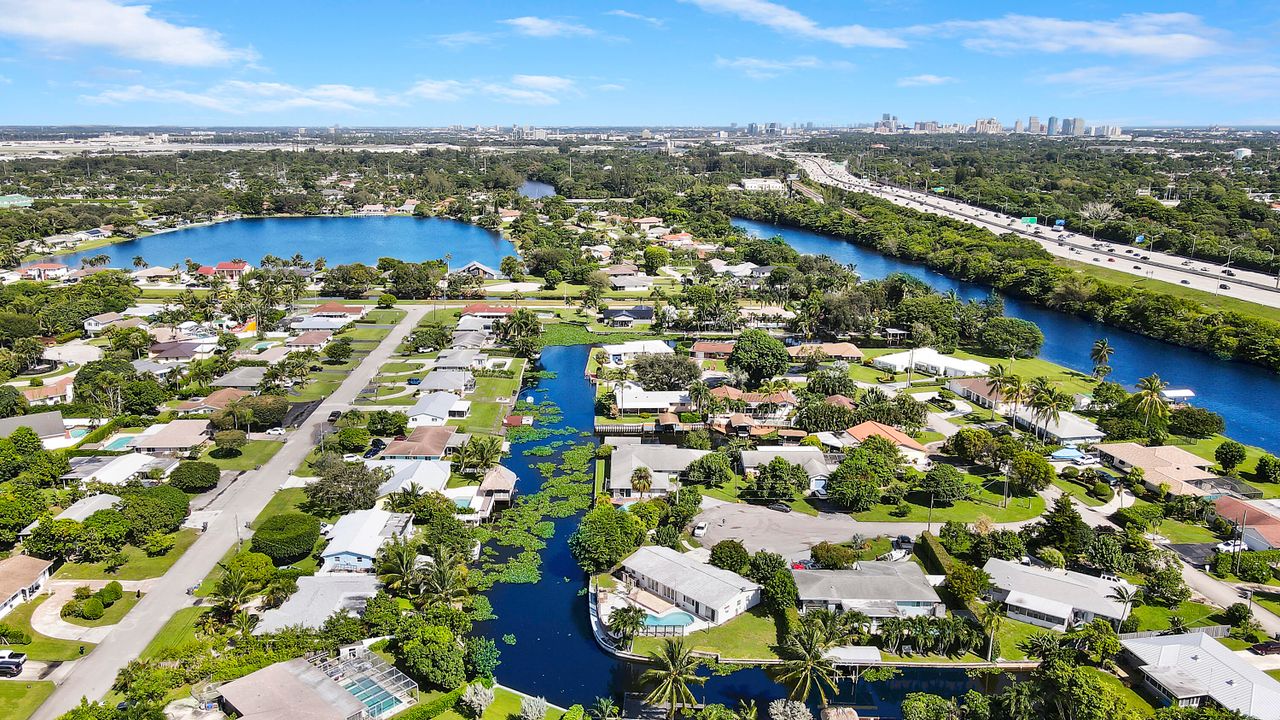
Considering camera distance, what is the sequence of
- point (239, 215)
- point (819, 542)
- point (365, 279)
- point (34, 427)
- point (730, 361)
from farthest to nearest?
1. point (239, 215)
2. point (365, 279)
3. point (730, 361)
4. point (34, 427)
5. point (819, 542)

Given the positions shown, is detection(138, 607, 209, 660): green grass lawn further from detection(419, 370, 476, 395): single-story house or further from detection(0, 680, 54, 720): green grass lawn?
detection(419, 370, 476, 395): single-story house

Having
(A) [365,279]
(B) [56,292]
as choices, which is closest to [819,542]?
(A) [365,279]

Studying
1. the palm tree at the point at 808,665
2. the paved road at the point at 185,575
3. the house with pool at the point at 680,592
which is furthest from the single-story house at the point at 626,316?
the palm tree at the point at 808,665

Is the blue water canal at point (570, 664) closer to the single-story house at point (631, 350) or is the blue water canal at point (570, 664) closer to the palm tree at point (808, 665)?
the palm tree at point (808, 665)

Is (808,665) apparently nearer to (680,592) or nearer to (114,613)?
(680,592)

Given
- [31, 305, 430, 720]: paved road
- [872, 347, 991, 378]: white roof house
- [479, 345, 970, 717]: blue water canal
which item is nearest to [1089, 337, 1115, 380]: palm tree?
[872, 347, 991, 378]: white roof house

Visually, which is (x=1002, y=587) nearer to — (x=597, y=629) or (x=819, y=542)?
(x=819, y=542)

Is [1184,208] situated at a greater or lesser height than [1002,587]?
greater
